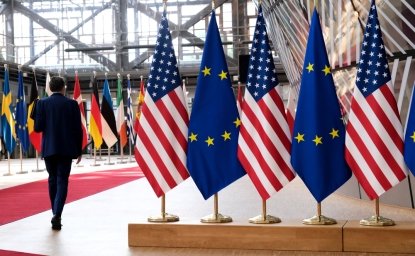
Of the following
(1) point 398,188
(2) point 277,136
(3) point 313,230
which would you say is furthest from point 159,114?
(1) point 398,188

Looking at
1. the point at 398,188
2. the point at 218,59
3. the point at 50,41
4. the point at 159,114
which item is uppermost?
the point at 50,41

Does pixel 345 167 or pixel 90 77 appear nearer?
pixel 345 167

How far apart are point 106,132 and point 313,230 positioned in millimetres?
20075

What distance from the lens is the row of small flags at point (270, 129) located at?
6.61 meters

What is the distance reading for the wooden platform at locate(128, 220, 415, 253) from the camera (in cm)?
653

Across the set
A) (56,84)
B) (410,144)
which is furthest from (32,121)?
(410,144)

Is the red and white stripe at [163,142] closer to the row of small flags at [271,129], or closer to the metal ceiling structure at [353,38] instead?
the row of small flags at [271,129]

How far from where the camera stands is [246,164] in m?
7.07

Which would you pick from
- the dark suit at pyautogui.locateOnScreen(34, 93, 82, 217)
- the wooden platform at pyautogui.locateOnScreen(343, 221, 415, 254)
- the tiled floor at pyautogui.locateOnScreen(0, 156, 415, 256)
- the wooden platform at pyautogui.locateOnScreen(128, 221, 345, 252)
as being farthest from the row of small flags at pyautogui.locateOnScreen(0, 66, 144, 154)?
the wooden platform at pyautogui.locateOnScreen(343, 221, 415, 254)

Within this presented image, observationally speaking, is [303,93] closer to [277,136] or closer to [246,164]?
[277,136]

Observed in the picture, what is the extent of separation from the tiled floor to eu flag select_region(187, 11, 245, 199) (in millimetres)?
842

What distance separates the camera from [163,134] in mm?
7309

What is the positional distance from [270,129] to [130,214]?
3835 mm

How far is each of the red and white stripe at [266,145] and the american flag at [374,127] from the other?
70 centimetres
